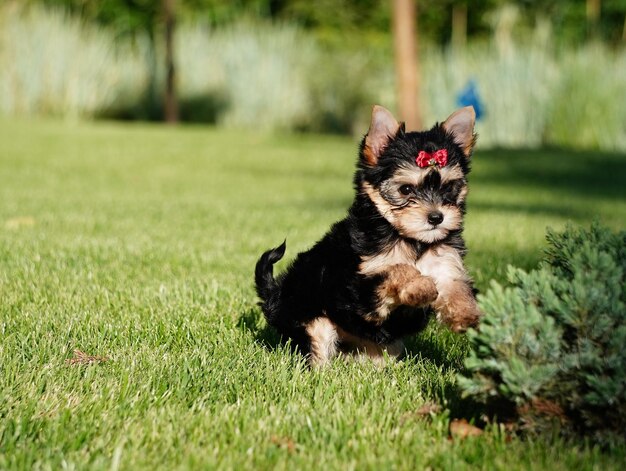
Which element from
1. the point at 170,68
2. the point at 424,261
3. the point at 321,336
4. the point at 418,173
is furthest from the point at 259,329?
the point at 170,68

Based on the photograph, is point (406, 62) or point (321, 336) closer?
point (321, 336)

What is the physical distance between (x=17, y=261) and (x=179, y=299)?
1667mm

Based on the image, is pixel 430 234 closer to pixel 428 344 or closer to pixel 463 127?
pixel 463 127

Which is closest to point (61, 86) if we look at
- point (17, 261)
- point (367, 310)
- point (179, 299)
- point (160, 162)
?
point (160, 162)

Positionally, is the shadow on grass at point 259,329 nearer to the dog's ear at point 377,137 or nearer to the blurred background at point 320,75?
the dog's ear at point 377,137

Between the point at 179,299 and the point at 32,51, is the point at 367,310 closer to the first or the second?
the point at 179,299

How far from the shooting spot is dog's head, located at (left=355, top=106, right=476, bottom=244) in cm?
362

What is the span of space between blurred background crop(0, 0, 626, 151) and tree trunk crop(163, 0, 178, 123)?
0.04m

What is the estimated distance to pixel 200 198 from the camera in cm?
1066

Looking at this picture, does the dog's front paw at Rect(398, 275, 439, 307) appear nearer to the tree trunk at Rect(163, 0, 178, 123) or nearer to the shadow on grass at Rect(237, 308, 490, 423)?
the shadow on grass at Rect(237, 308, 490, 423)

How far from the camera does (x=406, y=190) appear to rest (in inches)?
148

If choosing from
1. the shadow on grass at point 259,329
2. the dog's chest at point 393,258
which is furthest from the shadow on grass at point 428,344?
the dog's chest at point 393,258

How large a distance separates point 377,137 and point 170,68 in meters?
18.7

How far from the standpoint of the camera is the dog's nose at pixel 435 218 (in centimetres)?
358
